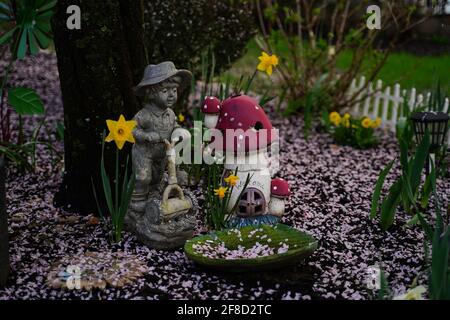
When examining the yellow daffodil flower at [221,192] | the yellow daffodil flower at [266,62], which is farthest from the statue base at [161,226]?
the yellow daffodil flower at [266,62]

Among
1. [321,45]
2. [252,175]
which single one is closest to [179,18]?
[321,45]

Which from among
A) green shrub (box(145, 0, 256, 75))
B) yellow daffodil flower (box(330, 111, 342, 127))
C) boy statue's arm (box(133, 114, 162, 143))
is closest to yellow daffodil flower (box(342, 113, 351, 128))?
yellow daffodil flower (box(330, 111, 342, 127))

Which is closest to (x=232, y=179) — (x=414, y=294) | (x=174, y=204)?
(x=174, y=204)

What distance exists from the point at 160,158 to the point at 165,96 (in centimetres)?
36

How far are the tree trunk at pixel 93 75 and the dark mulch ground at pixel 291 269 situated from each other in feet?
1.10

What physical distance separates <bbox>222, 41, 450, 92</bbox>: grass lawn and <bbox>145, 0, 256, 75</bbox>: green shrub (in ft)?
5.71

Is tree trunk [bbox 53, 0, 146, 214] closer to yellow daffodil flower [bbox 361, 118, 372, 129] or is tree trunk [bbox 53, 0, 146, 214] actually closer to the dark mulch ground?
the dark mulch ground

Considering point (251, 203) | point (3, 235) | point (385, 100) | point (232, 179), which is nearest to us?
point (3, 235)

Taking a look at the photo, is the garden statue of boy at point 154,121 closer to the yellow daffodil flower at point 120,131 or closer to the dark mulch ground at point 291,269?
the yellow daffodil flower at point 120,131

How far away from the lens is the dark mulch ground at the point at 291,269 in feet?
9.45

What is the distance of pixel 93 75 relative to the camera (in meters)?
3.46

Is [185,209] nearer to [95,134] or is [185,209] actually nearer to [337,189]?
[95,134]

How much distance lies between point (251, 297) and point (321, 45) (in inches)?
129

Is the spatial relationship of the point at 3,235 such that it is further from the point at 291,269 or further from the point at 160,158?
the point at 291,269
